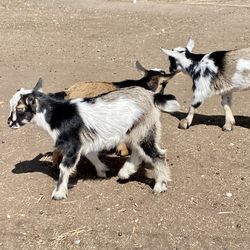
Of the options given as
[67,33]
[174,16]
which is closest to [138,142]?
[67,33]

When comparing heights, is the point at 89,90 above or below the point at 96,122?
below

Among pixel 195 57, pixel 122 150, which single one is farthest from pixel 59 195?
pixel 195 57

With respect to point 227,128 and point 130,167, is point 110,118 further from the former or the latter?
point 227,128

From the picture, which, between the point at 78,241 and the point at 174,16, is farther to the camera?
the point at 174,16

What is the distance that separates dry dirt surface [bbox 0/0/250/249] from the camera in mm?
5145

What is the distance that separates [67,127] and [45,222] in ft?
3.33

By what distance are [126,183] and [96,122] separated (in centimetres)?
85

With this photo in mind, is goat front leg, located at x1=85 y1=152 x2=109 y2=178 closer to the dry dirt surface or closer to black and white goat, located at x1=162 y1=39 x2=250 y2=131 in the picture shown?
the dry dirt surface

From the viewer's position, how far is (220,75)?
302 inches

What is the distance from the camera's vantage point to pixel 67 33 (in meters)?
14.0

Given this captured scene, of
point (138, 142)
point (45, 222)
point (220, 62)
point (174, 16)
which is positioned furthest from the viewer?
point (174, 16)

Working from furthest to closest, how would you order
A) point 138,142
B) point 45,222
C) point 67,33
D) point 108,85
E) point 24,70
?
point 67,33
point 24,70
point 108,85
point 138,142
point 45,222

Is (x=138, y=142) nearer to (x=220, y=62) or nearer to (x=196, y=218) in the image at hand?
(x=196, y=218)

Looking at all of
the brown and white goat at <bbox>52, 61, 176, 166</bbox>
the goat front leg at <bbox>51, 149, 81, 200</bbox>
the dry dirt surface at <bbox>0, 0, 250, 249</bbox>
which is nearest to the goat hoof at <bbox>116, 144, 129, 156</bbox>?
the brown and white goat at <bbox>52, 61, 176, 166</bbox>
